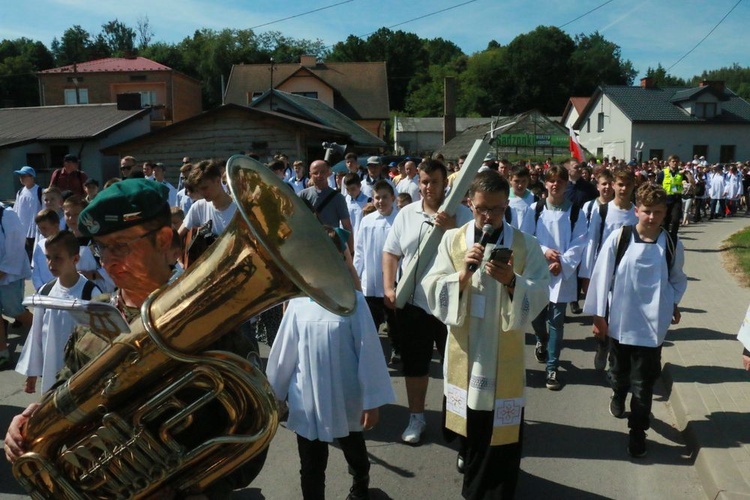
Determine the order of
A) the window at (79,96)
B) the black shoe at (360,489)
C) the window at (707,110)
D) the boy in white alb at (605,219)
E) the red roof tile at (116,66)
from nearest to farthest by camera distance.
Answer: the black shoe at (360,489) → the boy in white alb at (605,219) → the window at (707,110) → the red roof tile at (116,66) → the window at (79,96)

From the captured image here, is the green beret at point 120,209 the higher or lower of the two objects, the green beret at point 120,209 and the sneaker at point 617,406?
the higher

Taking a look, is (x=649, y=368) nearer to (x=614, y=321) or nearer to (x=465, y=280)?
(x=614, y=321)

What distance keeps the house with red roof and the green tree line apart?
874 inches

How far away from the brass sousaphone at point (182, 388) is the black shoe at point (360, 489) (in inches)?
86.5

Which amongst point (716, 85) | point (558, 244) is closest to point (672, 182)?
point (558, 244)

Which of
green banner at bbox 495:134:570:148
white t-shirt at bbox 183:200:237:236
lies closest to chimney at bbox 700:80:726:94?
green banner at bbox 495:134:570:148

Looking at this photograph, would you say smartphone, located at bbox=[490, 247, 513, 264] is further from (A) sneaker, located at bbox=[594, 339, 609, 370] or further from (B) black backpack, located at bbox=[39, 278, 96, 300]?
(A) sneaker, located at bbox=[594, 339, 609, 370]

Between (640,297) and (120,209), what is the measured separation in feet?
12.7

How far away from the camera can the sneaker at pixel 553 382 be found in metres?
5.84

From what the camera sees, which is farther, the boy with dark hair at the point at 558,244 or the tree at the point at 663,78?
the tree at the point at 663,78

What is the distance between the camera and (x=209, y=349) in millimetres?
1671

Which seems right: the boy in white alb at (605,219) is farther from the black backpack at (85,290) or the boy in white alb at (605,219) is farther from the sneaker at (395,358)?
the black backpack at (85,290)

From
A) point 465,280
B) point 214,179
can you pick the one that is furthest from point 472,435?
point 214,179

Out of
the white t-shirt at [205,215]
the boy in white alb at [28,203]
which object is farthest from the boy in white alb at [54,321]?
the boy in white alb at [28,203]
